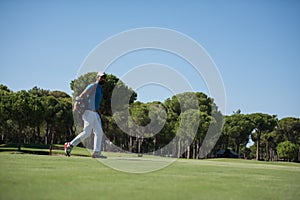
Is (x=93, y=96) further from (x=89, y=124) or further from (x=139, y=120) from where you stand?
(x=139, y=120)

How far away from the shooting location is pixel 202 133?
66812mm

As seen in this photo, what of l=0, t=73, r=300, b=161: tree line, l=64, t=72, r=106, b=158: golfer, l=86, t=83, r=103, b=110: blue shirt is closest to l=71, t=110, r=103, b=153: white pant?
l=64, t=72, r=106, b=158: golfer

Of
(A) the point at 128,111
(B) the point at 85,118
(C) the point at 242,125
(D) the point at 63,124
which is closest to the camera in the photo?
(B) the point at 85,118

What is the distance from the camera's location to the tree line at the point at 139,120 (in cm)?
5544

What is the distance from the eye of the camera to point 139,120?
65.4 meters

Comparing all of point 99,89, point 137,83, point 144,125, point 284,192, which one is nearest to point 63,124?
point 144,125

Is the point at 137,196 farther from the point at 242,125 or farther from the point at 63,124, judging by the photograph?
the point at 242,125

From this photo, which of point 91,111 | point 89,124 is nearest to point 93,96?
point 91,111

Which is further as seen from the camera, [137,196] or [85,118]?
[85,118]

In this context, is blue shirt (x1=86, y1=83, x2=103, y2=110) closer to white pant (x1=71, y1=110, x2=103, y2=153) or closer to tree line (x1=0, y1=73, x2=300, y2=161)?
white pant (x1=71, y1=110, x2=103, y2=153)

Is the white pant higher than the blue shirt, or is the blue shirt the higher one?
the blue shirt

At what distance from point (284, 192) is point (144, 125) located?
59729 millimetres

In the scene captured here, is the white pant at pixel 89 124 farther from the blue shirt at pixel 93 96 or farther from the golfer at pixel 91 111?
the blue shirt at pixel 93 96

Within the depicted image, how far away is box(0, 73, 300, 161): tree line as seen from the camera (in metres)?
55.4
